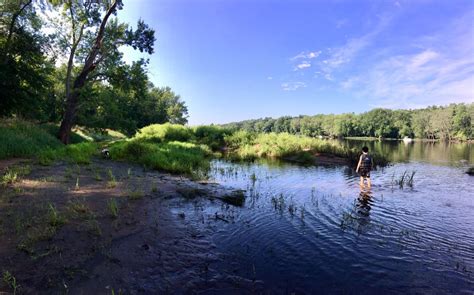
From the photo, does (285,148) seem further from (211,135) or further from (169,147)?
(169,147)

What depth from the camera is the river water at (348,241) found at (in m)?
4.98

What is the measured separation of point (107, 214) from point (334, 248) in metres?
5.49

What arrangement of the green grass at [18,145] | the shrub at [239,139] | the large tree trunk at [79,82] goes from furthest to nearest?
the shrub at [239,139]
the large tree trunk at [79,82]
the green grass at [18,145]

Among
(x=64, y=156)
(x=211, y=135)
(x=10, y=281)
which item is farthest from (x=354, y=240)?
(x=211, y=135)

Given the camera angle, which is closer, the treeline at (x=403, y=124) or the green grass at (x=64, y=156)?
the green grass at (x=64, y=156)

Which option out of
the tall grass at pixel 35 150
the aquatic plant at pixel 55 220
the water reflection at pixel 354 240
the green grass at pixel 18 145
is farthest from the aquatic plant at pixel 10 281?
the green grass at pixel 18 145

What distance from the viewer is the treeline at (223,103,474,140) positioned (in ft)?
355

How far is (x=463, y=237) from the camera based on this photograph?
729 centimetres

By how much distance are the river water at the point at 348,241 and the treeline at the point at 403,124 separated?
259 ft

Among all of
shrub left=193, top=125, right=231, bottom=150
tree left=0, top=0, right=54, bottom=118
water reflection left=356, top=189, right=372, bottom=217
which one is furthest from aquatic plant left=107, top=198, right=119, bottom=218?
shrub left=193, top=125, right=231, bottom=150

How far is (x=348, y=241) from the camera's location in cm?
676

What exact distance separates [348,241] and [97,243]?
5649 mm

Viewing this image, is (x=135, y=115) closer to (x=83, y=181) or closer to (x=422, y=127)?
(x=83, y=181)

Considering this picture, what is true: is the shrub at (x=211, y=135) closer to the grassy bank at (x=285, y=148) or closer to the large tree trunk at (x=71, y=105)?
the grassy bank at (x=285, y=148)
